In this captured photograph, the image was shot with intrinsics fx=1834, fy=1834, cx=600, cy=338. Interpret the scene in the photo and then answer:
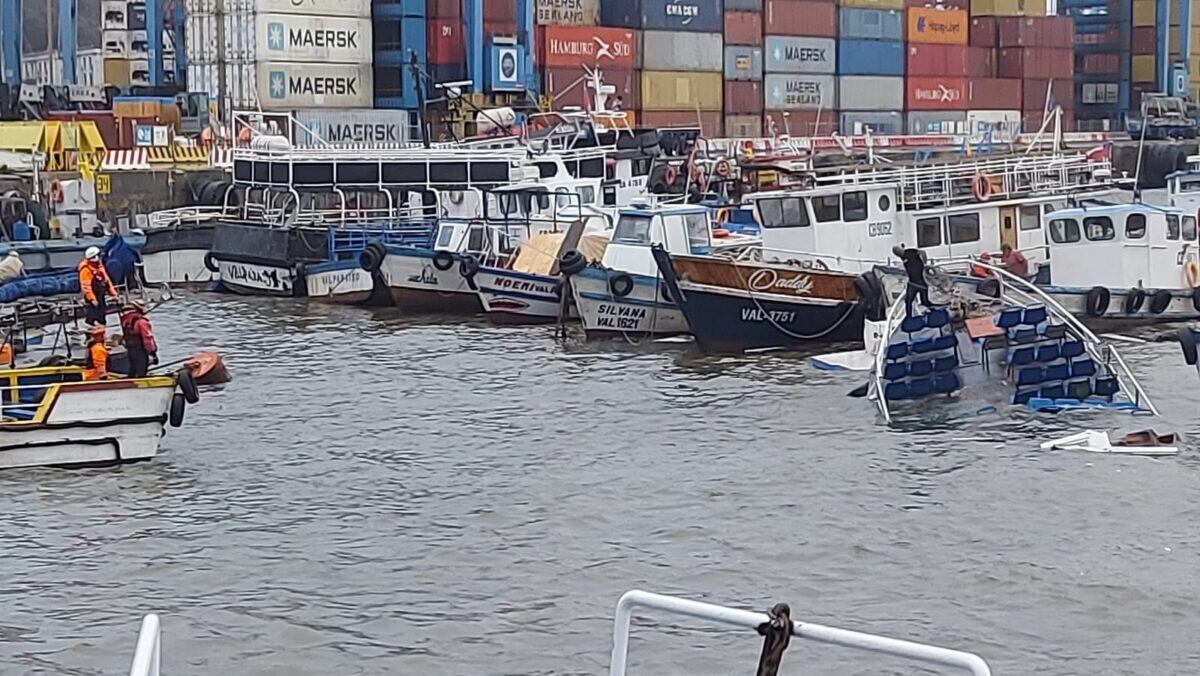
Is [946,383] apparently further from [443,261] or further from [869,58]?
[869,58]

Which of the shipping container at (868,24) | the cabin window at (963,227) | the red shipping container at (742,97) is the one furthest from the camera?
the shipping container at (868,24)

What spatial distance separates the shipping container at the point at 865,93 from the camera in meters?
58.2

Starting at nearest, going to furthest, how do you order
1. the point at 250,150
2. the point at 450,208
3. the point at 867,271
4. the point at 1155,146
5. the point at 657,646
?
the point at 657,646 → the point at 867,271 → the point at 450,208 → the point at 250,150 → the point at 1155,146

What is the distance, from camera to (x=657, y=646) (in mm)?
10570

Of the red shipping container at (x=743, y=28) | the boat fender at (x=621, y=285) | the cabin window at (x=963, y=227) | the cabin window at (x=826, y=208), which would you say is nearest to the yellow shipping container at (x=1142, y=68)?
the red shipping container at (x=743, y=28)

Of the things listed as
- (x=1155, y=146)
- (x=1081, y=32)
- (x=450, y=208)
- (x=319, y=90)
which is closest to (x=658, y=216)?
(x=450, y=208)

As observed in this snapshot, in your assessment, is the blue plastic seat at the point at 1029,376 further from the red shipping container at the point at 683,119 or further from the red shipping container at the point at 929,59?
the red shipping container at the point at 929,59

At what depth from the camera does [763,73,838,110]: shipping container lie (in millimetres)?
56188

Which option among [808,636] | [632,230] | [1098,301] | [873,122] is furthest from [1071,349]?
[873,122]

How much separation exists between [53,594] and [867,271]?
13.8 m

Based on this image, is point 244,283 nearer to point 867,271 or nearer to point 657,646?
point 867,271

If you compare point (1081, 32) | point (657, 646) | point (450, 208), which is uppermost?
point (1081, 32)

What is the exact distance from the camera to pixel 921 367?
1739cm

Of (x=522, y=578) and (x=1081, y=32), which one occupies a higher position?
(x=1081, y=32)
